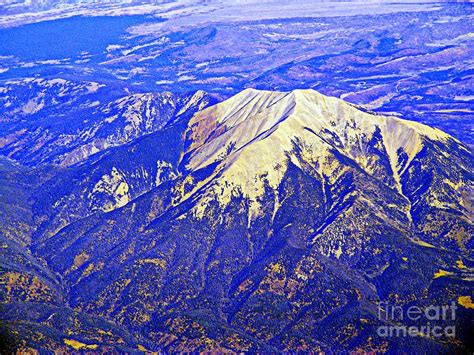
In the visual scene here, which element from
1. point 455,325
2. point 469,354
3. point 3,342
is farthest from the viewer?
point 455,325

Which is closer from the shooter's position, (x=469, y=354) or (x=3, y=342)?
(x=469, y=354)

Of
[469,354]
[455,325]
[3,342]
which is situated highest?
[469,354]

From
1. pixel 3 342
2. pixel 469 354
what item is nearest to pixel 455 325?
pixel 469 354

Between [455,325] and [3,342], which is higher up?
[3,342]

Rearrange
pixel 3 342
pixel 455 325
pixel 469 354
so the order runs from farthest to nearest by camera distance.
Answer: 1. pixel 455 325
2. pixel 3 342
3. pixel 469 354

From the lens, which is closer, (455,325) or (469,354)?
(469,354)

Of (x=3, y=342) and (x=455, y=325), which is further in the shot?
(x=455, y=325)

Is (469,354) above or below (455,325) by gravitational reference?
above

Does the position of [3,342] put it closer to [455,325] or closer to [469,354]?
[469,354]
